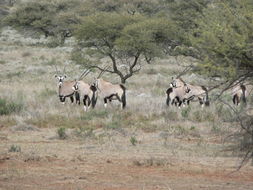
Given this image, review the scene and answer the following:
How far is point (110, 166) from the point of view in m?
11.8

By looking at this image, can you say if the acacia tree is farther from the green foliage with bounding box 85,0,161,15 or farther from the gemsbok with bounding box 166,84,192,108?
the green foliage with bounding box 85,0,161,15

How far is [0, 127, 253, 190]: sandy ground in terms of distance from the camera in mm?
10195

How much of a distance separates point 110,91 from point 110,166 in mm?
9525

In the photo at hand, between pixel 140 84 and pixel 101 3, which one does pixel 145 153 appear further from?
pixel 101 3

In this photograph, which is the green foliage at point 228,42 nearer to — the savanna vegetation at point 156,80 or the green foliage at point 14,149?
the savanna vegetation at point 156,80

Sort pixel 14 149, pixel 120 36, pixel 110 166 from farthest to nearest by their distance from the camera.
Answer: pixel 120 36 → pixel 14 149 → pixel 110 166

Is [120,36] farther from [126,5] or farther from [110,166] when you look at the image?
[126,5]

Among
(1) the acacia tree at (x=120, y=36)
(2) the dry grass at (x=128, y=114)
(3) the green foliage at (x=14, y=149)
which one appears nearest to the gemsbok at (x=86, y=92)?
(2) the dry grass at (x=128, y=114)

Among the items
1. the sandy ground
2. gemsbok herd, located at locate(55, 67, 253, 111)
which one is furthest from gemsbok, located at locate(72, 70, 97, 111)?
the sandy ground

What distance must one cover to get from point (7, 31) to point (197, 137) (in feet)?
198

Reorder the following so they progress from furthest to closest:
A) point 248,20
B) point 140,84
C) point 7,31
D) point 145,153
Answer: point 7,31 → point 140,84 → point 145,153 → point 248,20

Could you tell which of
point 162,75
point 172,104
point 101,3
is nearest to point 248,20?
point 172,104

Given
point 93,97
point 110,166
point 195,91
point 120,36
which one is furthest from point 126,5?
point 110,166

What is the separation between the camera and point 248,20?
869 cm
